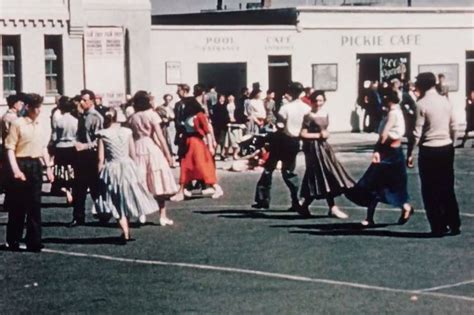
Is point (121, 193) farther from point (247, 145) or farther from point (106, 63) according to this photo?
point (106, 63)

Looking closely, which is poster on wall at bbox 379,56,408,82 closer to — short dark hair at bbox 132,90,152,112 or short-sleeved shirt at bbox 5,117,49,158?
short dark hair at bbox 132,90,152,112

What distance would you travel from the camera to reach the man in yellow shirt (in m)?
14.9

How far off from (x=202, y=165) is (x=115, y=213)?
16.4 ft

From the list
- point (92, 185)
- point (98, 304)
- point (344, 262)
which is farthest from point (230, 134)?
point (98, 304)

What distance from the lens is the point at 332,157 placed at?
57.7 feet

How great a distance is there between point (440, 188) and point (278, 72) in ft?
81.4

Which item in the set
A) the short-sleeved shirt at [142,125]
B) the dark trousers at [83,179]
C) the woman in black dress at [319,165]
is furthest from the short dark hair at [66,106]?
the woman in black dress at [319,165]

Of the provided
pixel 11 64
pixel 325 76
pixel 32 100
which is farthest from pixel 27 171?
pixel 325 76

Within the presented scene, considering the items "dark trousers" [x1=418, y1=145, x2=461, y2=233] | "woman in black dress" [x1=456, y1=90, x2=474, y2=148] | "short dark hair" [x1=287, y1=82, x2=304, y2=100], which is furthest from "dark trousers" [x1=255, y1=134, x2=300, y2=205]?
"woman in black dress" [x1=456, y1=90, x2=474, y2=148]

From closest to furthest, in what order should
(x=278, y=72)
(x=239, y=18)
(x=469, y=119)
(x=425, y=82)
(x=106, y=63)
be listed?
(x=425, y=82), (x=469, y=119), (x=106, y=63), (x=278, y=72), (x=239, y=18)

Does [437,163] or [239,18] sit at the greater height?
[239,18]

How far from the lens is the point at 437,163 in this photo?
15336 mm

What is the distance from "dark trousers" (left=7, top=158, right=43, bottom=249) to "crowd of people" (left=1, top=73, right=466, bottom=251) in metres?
0.01

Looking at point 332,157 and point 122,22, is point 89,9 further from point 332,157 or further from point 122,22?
point 332,157
